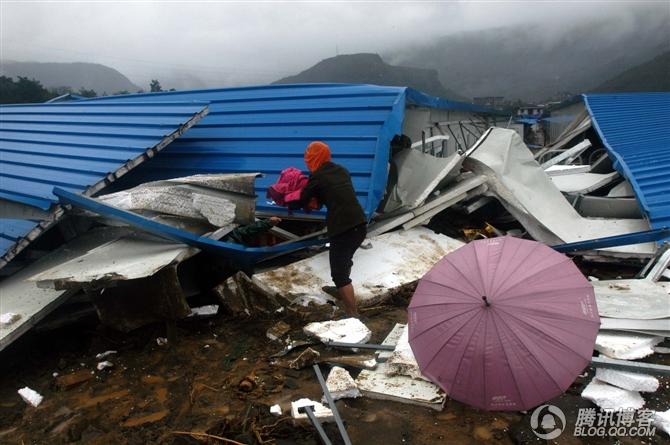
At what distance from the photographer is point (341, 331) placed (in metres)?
3.62

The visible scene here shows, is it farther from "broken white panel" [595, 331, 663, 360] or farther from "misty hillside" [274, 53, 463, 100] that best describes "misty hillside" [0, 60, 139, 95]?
"broken white panel" [595, 331, 663, 360]

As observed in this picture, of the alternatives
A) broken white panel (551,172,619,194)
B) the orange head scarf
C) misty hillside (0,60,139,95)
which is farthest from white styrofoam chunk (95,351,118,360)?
misty hillside (0,60,139,95)

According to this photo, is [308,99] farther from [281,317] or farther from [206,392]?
[206,392]

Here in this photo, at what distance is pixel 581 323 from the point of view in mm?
2223

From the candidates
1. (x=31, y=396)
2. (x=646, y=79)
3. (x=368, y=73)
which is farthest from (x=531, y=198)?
(x=368, y=73)

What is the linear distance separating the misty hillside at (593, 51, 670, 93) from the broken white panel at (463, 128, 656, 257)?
162 feet

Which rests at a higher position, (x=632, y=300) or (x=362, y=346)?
(x=632, y=300)

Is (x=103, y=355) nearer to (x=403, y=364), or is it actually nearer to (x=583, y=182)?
(x=403, y=364)

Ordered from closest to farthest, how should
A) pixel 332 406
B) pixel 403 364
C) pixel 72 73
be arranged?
pixel 332 406 → pixel 403 364 → pixel 72 73

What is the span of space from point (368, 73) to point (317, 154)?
190ft

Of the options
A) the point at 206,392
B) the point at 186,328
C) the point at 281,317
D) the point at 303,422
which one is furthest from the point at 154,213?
the point at 303,422

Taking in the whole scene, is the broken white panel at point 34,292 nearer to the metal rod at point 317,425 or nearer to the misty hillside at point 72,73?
the metal rod at point 317,425

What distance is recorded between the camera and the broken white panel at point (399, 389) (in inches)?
109

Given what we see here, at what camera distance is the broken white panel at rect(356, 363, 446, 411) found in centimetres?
278
